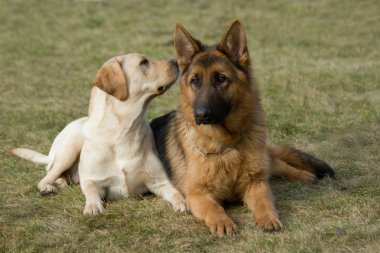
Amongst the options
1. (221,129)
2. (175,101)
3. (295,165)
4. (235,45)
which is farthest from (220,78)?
(175,101)

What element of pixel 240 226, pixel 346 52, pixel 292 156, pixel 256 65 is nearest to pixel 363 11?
pixel 346 52

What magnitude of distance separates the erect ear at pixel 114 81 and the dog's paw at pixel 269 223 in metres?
1.84

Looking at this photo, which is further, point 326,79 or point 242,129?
point 326,79

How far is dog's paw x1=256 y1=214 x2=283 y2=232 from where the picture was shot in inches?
197

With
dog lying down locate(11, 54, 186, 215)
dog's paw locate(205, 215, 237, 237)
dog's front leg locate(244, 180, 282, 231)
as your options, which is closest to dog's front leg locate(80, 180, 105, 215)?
dog lying down locate(11, 54, 186, 215)

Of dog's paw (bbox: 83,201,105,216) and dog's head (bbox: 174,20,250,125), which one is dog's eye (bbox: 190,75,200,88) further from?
dog's paw (bbox: 83,201,105,216)

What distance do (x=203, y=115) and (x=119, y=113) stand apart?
1.13m

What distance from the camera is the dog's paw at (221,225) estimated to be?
500 centimetres

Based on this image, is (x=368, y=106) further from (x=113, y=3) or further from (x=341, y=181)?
(x=113, y=3)

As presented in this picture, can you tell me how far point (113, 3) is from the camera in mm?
20031

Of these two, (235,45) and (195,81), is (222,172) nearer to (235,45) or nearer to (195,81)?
(195,81)

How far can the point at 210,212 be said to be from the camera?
207 inches

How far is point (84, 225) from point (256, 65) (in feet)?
25.3

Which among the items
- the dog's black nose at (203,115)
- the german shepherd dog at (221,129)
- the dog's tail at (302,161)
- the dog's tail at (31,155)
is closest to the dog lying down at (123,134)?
the german shepherd dog at (221,129)
